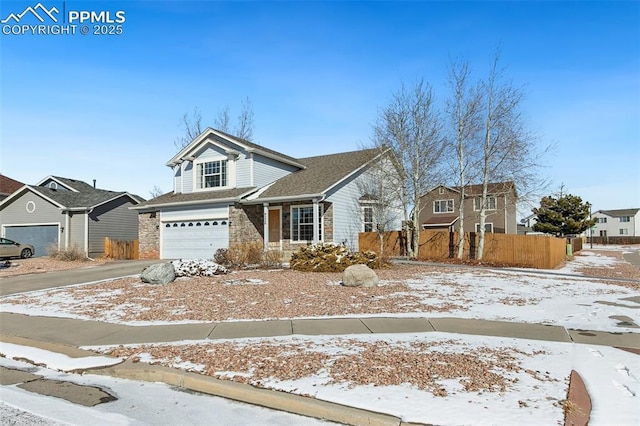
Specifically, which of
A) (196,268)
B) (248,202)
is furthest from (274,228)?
(196,268)

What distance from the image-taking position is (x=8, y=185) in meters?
39.2

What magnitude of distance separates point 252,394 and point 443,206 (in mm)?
42214

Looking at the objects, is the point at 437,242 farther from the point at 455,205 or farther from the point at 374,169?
the point at 455,205

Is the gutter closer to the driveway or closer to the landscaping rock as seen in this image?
the driveway

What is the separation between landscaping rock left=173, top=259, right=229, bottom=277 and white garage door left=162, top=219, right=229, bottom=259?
26.1 ft

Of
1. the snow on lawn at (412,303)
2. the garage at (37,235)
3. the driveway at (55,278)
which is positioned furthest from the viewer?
the garage at (37,235)

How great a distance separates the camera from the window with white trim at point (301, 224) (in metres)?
22.8

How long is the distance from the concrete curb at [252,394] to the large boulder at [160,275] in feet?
24.4

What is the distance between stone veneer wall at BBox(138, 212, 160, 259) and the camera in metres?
25.3

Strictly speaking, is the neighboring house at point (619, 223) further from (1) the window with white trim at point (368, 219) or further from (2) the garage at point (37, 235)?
(2) the garage at point (37, 235)

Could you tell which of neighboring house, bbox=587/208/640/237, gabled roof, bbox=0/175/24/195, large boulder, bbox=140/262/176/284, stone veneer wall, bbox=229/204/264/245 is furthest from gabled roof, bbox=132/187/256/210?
neighboring house, bbox=587/208/640/237

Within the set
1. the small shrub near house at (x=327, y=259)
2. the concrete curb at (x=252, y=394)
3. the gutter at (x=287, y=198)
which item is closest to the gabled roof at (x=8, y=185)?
the gutter at (x=287, y=198)

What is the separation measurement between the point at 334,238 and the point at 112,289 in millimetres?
12053

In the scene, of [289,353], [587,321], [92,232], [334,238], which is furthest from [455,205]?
[289,353]
